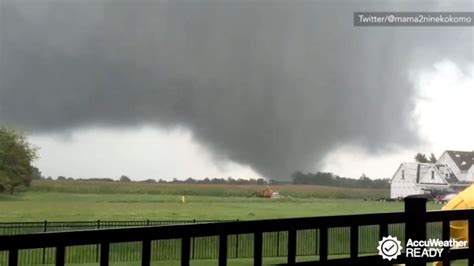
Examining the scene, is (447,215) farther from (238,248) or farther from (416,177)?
(416,177)

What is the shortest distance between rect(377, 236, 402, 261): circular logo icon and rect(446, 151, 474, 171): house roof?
3.63 ft

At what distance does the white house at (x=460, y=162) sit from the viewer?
2.35 meters

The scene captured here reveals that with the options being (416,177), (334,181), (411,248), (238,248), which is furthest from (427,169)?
(238,248)

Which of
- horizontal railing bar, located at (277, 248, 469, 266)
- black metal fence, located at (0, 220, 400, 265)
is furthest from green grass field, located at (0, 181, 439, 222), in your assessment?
Answer: horizontal railing bar, located at (277, 248, 469, 266)

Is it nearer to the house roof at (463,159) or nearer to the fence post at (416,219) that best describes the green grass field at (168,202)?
the house roof at (463,159)

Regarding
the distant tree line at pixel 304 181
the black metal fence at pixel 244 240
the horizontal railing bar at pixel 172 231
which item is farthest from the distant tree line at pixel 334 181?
the horizontal railing bar at pixel 172 231

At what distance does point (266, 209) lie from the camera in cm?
220

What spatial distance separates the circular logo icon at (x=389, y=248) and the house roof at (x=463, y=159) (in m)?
1.11

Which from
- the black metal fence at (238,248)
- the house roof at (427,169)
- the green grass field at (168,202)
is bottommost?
the black metal fence at (238,248)

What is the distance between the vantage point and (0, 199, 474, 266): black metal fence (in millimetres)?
894

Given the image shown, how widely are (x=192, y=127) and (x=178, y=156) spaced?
0.47 feet

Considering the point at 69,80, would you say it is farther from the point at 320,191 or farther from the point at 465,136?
the point at 465,136

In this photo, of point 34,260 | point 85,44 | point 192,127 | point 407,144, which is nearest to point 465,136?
point 407,144

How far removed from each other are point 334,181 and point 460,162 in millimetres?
660
